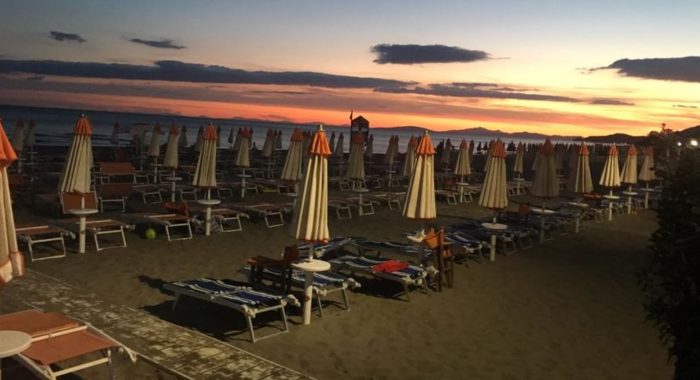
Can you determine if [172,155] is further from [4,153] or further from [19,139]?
[4,153]

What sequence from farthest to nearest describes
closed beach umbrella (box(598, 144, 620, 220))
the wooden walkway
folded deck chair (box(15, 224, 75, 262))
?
closed beach umbrella (box(598, 144, 620, 220))
folded deck chair (box(15, 224, 75, 262))
the wooden walkway

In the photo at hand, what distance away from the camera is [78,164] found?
10109 millimetres

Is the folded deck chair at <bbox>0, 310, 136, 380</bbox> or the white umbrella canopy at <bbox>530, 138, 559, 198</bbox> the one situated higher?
the white umbrella canopy at <bbox>530, 138, 559, 198</bbox>

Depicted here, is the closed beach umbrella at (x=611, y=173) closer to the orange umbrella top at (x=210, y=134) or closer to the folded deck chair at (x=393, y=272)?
the folded deck chair at (x=393, y=272)

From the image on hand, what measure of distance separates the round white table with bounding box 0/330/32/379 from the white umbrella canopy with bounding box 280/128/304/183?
10.9m

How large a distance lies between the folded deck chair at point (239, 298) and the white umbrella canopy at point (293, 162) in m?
7.61

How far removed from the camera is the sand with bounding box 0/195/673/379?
616 cm

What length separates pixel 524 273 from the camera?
→ 10.6 metres

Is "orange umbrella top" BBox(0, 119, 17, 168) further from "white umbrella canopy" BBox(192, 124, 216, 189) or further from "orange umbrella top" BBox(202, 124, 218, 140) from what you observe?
"white umbrella canopy" BBox(192, 124, 216, 189)

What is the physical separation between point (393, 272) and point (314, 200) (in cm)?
200

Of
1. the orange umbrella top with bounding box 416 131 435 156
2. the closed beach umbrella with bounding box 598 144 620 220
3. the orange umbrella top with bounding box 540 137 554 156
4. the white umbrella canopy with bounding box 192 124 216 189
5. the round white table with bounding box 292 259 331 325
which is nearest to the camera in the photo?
the round white table with bounding box 292 259 331 325

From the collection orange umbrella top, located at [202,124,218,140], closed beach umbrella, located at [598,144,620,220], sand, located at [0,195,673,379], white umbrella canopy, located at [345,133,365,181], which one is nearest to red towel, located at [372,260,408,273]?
sand, located at [0,195,673,379]

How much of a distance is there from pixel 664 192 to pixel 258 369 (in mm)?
3799

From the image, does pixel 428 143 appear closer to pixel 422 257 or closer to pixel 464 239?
pixel 422 257
